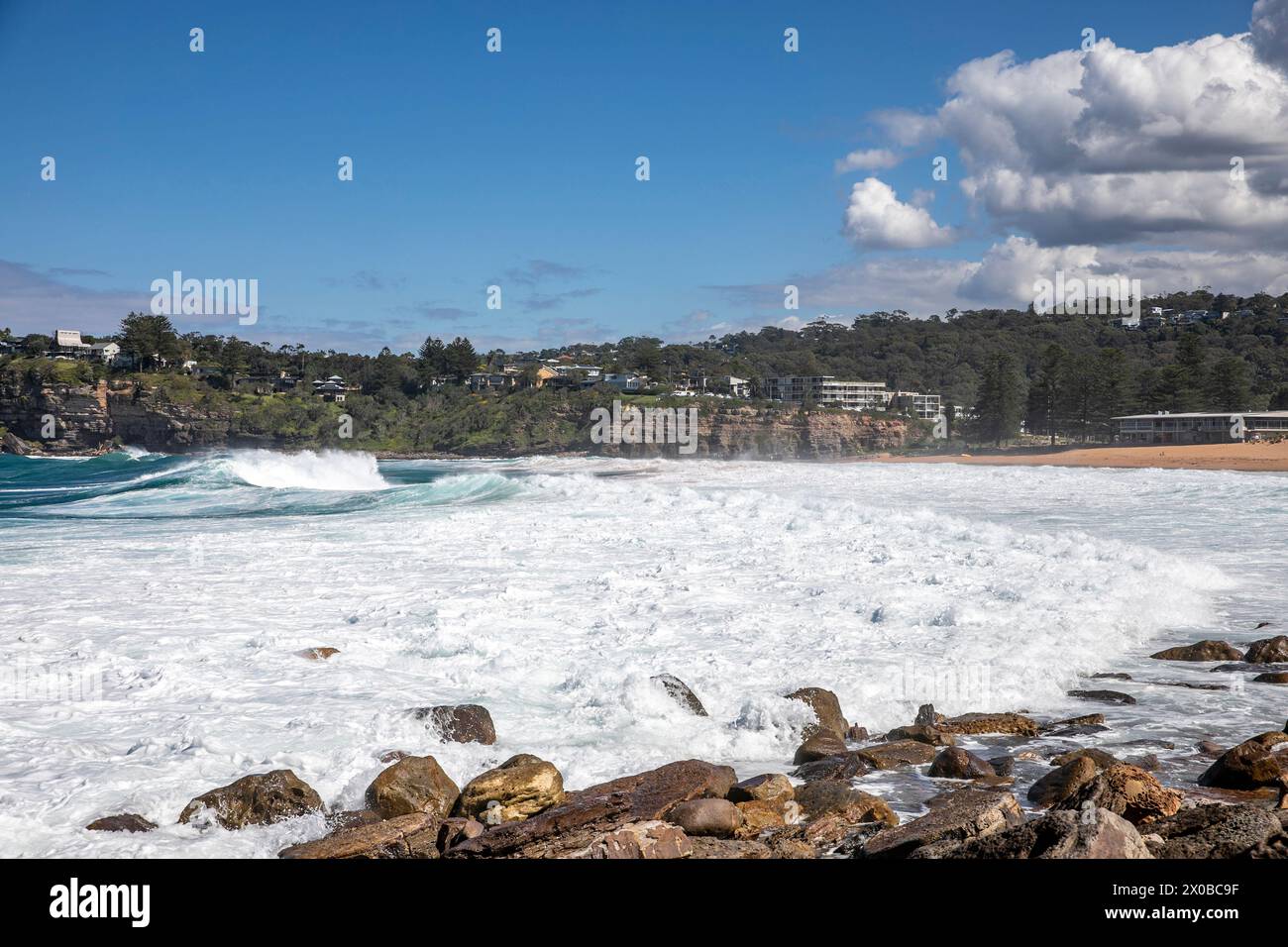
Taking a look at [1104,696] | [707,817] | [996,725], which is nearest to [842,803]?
[707,817]

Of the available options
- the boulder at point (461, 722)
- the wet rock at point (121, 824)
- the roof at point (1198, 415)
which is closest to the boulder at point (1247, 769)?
the boulder at point (461, 722)

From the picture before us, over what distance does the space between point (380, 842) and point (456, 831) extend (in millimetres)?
505

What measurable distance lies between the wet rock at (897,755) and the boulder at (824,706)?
55cm

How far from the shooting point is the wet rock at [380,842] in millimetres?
5922

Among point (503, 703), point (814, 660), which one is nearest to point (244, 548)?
point (503, 703)

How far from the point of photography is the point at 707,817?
6074 mm

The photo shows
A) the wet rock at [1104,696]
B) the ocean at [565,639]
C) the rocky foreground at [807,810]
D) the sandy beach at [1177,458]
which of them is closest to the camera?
the rocky foreground at [807,810]

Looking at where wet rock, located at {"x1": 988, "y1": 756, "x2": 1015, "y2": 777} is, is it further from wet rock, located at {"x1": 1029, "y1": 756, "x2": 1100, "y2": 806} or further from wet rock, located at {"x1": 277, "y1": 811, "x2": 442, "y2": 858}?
wet rock, located at {"x1": 277, "y1": 811, "x2": 442, "y2": 858}

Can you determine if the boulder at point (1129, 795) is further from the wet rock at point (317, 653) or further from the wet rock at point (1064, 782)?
the wet rock at point (317, 653)

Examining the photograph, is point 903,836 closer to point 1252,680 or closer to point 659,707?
point 659,707

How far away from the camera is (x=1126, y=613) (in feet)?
43.3

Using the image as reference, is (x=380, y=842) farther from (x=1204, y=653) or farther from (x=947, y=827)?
(x=1204, y=653)
